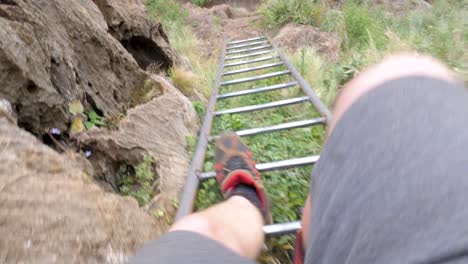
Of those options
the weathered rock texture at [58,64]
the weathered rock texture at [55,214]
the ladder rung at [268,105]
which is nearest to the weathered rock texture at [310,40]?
the ladder rung at [268,105]

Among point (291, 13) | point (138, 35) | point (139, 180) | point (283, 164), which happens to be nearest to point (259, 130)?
point (283, 164)

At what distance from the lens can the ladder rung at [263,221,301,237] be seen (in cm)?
175

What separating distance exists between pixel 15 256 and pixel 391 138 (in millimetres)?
953

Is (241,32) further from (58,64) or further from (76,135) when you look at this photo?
(76,135)

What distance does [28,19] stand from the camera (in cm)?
260

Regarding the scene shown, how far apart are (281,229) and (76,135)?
1265 millimetres

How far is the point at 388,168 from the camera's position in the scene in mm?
784

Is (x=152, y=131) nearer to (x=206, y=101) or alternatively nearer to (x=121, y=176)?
(x=121, y=176)

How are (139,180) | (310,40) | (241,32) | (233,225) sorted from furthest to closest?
1. (241,32)
2. (310,40)
3. (139,180)
4. (233,225)

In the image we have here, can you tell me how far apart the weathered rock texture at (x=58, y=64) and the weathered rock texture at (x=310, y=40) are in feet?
9.86

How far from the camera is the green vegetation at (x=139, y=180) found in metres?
2.13

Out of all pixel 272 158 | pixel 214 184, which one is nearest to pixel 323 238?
pixel 214 184

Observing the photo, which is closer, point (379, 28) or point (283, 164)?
point (283, 164)

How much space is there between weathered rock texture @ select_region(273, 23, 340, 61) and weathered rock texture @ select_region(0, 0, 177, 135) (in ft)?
9.86
